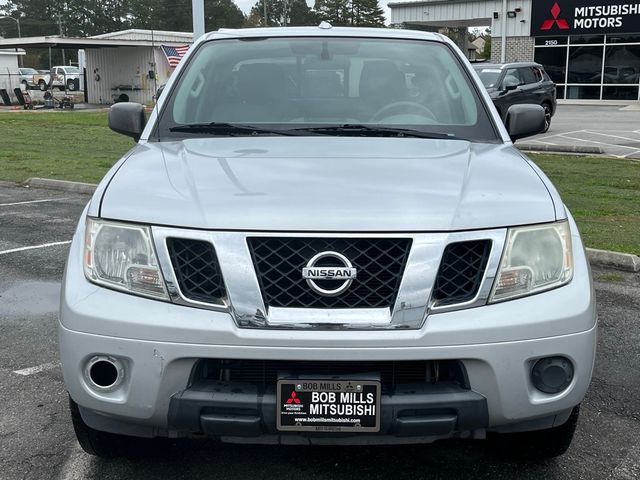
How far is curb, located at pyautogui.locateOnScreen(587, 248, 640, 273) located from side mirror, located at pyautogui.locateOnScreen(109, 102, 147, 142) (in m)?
3.78

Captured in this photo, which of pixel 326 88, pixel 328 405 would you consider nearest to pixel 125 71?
pixel 326 88

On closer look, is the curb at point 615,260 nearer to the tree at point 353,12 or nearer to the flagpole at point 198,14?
the flagpole at point 198,14

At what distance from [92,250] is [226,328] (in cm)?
62

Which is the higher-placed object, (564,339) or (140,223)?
(140,223)

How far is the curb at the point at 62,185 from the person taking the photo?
1017 cm

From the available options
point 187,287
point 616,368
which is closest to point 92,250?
point 187,287

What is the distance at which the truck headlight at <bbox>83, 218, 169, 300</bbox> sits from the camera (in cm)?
260

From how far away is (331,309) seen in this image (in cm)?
253

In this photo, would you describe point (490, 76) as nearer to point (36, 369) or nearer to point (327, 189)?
point (36, 369)

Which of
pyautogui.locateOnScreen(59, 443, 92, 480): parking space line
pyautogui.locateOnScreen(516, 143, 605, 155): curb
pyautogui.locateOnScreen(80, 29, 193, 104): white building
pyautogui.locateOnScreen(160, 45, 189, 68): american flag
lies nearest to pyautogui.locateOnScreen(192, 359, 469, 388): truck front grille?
pyautogui.locateOnScreen(59, 443, 92, 480): parking space line

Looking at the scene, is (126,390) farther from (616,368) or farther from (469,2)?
(469,2)

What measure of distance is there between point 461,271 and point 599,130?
1841 cm

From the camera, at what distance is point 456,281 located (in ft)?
8.43

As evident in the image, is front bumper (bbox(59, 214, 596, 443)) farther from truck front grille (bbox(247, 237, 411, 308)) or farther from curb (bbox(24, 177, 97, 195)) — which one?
curb (bbox(24, 177, 97, 195))
